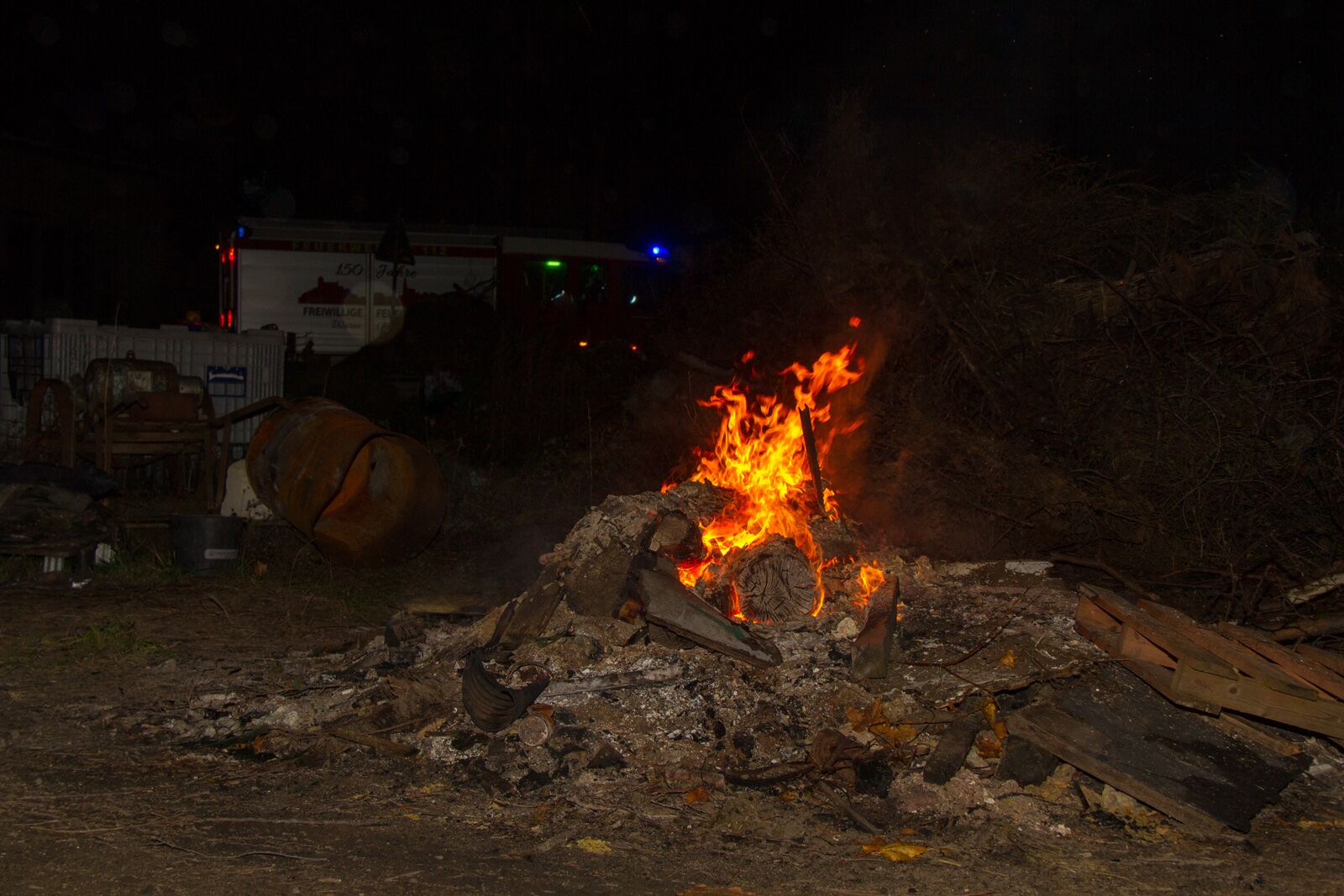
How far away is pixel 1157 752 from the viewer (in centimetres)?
425

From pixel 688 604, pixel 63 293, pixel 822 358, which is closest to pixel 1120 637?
pixel 688 604

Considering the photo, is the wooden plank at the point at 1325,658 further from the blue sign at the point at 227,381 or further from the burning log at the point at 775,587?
the blue sign at the point at 227,381

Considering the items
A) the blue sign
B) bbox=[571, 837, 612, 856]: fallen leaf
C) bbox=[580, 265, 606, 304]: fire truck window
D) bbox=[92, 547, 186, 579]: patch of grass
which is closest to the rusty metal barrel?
bbox=[92, 547, 186, 579]: patch of grass

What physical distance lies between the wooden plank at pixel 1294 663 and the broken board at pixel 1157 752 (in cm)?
36

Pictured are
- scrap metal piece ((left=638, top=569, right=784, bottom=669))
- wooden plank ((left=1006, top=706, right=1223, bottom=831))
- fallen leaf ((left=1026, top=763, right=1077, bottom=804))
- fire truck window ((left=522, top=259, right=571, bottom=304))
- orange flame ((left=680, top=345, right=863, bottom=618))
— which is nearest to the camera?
wooden plank ((left=1006, top=706, right=1223, bottom=831))

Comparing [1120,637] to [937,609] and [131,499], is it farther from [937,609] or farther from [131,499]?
[131,499]

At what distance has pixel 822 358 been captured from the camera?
27.6ft

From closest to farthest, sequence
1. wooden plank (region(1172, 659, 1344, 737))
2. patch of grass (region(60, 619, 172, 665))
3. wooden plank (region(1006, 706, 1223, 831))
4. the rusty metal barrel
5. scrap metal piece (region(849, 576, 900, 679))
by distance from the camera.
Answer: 1. wooden plank (region(1006, 706, 1223, 831))
2. wooden plank (region(1172, 659, 1344, 737))
3. scrap metal piece (region(849, 576, 900, 679))
4. patch of grass (region(60, 619, 172, 665))
5. the rusty metal barrel

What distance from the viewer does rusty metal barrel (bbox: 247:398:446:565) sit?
831 cm

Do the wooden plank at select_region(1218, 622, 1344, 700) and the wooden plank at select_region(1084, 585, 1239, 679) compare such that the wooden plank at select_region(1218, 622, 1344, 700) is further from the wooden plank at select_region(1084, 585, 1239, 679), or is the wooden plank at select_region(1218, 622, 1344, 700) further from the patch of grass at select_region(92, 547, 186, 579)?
the patch of grass at select_region(92, 547, 186, 579)

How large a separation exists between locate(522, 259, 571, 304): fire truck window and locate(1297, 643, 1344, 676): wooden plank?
15.2m

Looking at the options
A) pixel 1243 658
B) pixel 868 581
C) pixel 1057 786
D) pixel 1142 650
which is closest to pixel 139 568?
pixel 868 581

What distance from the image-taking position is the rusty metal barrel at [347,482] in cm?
831

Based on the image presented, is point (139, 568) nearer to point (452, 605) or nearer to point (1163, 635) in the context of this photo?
point (452, 605)
